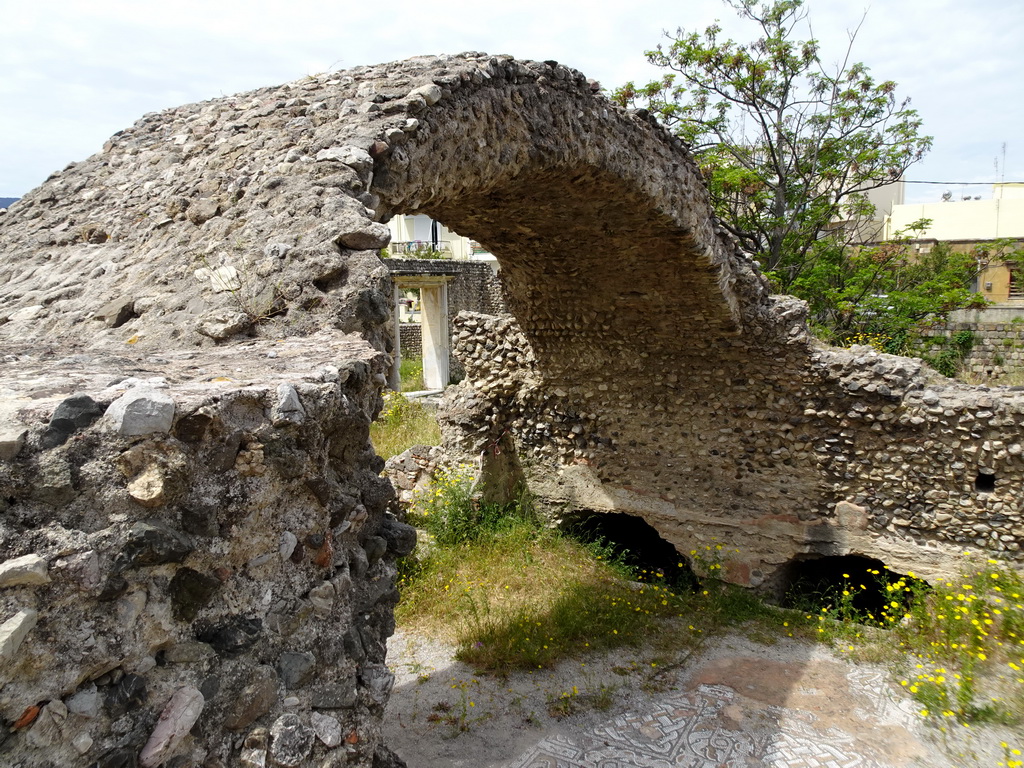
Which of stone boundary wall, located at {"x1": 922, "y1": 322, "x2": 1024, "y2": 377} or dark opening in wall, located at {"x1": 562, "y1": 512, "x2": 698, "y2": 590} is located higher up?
stone boundary wall, located at {"x1": 922, "y1": 322, "x2": 1024, "y2": 377}

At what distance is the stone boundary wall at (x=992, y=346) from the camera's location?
12242 mm

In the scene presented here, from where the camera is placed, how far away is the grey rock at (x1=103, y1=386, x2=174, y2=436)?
4.83ft

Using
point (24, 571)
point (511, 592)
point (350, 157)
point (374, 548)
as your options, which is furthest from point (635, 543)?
point (24, 571)

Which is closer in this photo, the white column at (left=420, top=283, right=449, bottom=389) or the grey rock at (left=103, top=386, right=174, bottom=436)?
the grey rock at (left=103, top=386, right=174, bottom=436)

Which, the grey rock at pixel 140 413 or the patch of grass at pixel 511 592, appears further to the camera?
the patch of grass at pixel 511 592

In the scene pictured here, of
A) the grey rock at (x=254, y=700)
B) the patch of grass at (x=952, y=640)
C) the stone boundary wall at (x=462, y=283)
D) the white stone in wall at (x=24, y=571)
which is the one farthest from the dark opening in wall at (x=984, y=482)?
the stone boundary wall at (x=462, y=283)

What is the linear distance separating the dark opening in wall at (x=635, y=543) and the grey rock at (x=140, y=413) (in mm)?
5832

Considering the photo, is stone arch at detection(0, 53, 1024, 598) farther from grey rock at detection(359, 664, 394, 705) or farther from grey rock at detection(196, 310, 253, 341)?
grey rock at detection(359, 664, 394, 705)

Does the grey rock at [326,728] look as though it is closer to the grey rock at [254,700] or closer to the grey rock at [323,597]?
the grey rock at [254,700]

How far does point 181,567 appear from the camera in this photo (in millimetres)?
1562

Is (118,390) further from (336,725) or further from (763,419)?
(763,419)

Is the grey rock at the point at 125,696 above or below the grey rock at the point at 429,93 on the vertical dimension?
below

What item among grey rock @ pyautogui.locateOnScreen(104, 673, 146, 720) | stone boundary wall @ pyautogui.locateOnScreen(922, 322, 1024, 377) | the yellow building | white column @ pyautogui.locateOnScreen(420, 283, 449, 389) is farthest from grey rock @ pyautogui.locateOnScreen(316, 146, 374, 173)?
the yellow building

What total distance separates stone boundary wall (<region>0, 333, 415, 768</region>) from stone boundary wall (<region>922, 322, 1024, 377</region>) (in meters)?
13.2
